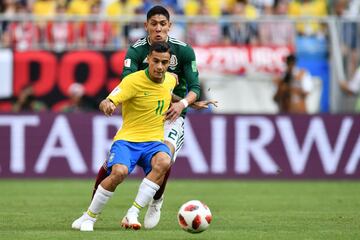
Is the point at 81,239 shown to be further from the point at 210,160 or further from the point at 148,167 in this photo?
the point at 210,160

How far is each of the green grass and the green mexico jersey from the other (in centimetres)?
171

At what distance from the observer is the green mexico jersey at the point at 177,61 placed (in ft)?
39.7

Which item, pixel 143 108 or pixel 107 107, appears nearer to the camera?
pixel 107 107

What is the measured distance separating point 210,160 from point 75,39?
14.2 ft

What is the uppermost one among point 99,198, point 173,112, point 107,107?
point 107,107

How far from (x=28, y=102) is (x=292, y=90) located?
567 centimetres

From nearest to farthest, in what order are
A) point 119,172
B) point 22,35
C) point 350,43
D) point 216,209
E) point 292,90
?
point 119,172, point 216,209, point 292,90, point 22,35, point 350,43

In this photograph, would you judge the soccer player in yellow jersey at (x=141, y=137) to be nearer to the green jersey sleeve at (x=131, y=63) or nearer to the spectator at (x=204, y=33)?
the green jersey sleeve at (x=131, y=63)

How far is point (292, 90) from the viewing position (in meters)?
22.0

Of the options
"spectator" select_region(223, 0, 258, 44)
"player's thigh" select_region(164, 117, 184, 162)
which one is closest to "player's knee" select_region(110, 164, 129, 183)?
"player's thigh" select_region(164, 117, 184, 162)

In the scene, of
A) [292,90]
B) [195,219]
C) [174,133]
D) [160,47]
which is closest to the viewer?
[195,219]

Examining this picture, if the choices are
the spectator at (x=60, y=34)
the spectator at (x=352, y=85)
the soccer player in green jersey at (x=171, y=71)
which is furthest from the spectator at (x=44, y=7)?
the soccer player in green jersey at (x=171, y=71)

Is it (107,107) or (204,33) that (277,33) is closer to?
(204,33)

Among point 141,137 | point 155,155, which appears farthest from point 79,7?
point 155,155
